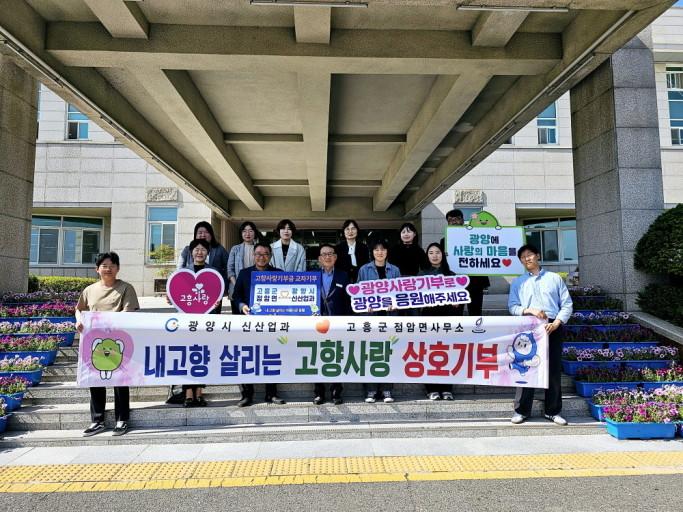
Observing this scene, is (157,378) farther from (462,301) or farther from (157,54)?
(157,54)

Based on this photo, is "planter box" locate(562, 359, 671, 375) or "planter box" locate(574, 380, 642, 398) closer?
"planter box" locate(574, 380, 642, 398)

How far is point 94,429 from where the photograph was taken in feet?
15.1

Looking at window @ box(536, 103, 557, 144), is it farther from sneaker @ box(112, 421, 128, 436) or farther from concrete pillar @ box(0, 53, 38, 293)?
sneaker @ box(112, 421, 128, 436)

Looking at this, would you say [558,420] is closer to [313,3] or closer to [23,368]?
[313,3]

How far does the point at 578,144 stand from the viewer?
8.12 meters

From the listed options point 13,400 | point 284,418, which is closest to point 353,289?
point 284,418

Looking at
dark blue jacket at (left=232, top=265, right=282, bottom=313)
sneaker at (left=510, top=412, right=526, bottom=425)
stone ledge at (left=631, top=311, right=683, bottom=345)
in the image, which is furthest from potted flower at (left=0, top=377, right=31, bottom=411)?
stone ledge at (left=631, top=311, right=683, bottom=345)

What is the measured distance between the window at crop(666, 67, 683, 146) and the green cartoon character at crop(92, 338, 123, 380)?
21.5 m

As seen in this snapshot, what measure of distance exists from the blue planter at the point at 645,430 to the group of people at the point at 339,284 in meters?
0.52

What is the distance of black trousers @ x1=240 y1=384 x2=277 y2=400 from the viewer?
506cm

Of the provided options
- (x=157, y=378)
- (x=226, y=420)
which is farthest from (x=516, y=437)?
(x=157, y=378)

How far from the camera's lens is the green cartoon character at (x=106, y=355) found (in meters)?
4.68

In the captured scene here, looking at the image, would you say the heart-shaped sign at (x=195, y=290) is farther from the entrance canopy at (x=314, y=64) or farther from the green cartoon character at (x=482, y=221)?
the green cartoon character at (x=482, y=221)

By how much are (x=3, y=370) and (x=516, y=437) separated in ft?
19.1
